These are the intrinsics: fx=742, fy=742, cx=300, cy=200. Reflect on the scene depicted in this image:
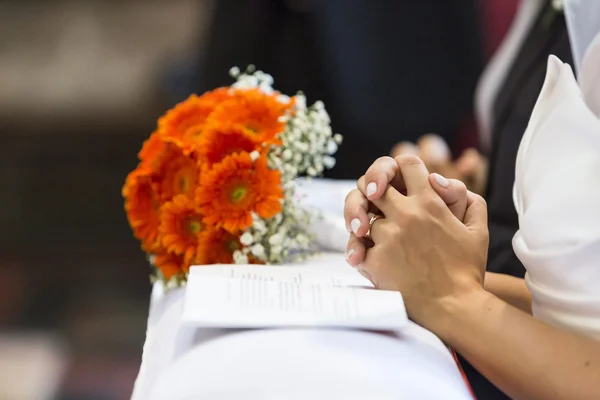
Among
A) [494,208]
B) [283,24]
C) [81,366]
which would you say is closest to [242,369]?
[494,208]

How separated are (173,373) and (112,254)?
216 centimetres

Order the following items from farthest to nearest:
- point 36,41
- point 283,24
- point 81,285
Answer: point 36,41, point 81,285, point 283,24

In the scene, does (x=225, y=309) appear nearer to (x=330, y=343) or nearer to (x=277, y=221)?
(x=330, y=343)

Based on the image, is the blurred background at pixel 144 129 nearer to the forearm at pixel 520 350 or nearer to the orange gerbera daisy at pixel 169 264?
the orange gerbera daisy at pixel 169 264

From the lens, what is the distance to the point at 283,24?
6.22ft

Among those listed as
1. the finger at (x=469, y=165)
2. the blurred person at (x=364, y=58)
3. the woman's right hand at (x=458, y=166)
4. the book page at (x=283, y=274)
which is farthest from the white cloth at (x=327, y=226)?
the blurred person at (x=364, y=58)

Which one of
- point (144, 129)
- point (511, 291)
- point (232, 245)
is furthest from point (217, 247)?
point (144, 129)

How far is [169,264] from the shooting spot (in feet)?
2.97

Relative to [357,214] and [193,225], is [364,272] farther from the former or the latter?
[193,225]

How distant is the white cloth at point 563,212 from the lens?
673 mm

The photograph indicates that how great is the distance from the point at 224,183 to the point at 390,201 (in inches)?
8.4

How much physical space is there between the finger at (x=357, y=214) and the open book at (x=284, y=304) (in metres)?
0.06

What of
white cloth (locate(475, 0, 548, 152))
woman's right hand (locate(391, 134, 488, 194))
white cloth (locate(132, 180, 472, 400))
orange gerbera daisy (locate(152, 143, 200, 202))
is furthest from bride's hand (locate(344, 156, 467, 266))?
white cloth (locate(475, 0, 548, 152))

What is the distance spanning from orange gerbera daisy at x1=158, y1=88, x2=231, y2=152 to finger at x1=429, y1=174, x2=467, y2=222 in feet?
1.04
